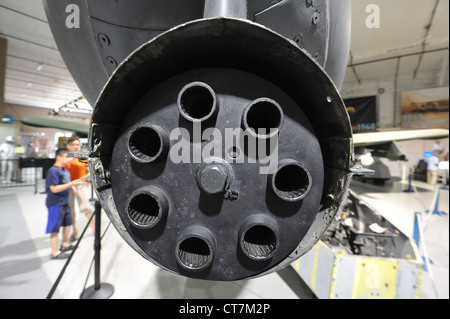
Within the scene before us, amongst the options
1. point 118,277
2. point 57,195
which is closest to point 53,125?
point 57,195

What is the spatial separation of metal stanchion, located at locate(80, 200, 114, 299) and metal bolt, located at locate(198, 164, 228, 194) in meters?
2.00

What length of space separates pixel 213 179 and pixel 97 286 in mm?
2522

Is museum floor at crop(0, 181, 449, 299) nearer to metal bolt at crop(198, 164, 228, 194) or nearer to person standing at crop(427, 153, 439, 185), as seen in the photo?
metal bolt at crop(198, 164, 228, 194)

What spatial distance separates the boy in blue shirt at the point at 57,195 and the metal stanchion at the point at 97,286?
0.97 meters

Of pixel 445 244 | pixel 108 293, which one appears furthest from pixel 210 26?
pixel 445 244

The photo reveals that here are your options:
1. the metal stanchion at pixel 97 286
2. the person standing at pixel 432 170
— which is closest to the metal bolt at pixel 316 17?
the metal stanchion at pixel 97 286

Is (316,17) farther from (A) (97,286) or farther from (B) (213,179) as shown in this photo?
(A) (97,286)

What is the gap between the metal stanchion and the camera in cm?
214

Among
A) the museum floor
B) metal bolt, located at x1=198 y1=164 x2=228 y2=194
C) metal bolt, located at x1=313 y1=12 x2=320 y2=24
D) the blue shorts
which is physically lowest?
the museum floor

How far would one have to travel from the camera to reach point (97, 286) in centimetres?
225

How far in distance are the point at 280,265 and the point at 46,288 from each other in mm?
2863

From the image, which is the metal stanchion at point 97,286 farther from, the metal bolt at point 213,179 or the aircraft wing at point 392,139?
the aircraft wing at point 392,139

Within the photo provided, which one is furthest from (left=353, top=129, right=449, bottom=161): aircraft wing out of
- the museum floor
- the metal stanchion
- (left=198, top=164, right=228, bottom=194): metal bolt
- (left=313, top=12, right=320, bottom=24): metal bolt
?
(left=198, top=164, right=228, bottom=194): metal bolt
